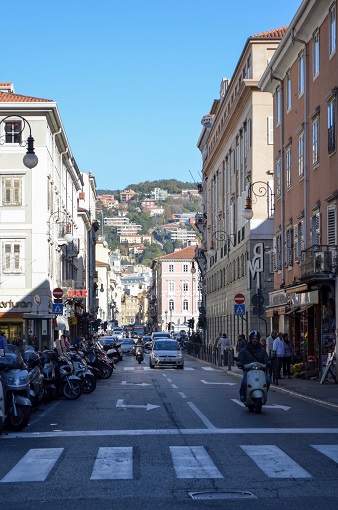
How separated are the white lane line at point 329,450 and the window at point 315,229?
20728mm

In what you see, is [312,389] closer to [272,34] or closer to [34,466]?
[34,466]

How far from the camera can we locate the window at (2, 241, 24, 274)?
55.6 meters

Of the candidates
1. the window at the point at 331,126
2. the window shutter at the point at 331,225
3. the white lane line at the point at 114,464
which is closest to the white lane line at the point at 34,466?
the white lane line at the point at 114,464

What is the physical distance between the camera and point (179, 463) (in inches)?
487

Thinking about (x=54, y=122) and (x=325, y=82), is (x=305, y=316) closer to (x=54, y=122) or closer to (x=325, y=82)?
(x=325, y=82)

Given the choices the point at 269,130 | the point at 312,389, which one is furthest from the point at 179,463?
the point at 269,130

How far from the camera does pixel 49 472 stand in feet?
38.7

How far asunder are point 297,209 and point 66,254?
3513 centimetres

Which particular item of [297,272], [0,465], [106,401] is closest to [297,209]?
[297,272]

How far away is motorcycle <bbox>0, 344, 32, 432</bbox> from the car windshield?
30.1 metres

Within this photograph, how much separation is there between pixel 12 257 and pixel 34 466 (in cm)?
4407

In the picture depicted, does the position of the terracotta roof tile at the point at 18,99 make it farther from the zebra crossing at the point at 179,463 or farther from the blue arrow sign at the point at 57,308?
the zebra crossing at the point at 179,463

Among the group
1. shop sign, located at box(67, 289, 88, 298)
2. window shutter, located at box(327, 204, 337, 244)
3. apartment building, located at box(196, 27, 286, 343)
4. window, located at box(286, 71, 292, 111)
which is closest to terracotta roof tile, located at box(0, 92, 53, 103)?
apartment building, located at box(196, 27, 286, 343)

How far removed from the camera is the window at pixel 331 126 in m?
31.9
